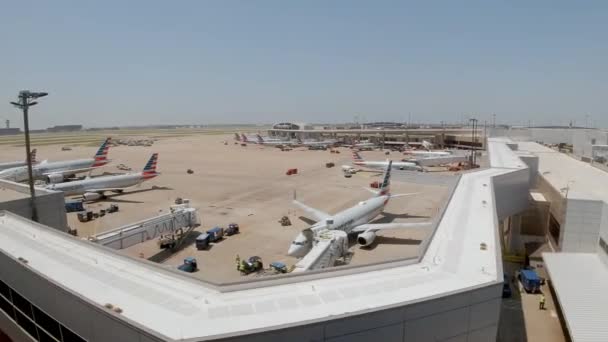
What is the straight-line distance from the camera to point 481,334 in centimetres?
1400

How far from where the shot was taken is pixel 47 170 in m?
76.7

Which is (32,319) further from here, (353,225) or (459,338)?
(353,225)

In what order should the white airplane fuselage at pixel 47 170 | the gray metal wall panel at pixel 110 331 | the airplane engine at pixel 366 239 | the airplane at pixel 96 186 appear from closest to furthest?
the gray metal wall panel at pixel 110 331
the airplane engine at pixel 366 239
the airplane at pixel 96 186
the white airplane fuselage at pixel 47 170

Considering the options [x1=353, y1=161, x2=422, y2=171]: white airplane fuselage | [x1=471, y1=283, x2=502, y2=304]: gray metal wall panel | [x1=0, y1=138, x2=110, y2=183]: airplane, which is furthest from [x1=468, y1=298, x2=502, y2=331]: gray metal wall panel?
[x1=0, y1=138, x2=110, y2=183]: airplane

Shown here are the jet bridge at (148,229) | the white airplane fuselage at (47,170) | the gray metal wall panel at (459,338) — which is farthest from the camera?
the white airplane fuselage at (47,170)

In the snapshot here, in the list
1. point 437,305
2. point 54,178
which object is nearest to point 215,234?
point 437,305

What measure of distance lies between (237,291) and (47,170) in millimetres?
82179

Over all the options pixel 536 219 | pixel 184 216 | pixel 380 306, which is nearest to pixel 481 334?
pixel 380 306

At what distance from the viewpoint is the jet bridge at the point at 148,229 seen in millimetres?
30216

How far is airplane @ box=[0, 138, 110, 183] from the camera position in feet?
223

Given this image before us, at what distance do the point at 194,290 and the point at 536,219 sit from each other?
49213 mm

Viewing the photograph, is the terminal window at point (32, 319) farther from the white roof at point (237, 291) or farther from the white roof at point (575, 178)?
the white roof at point (575, 178)

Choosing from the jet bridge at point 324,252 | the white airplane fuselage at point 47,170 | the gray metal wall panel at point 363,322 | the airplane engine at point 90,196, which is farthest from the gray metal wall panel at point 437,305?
the white airplane fuselage at point 47,170

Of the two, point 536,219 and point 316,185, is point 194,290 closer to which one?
point 536,219
